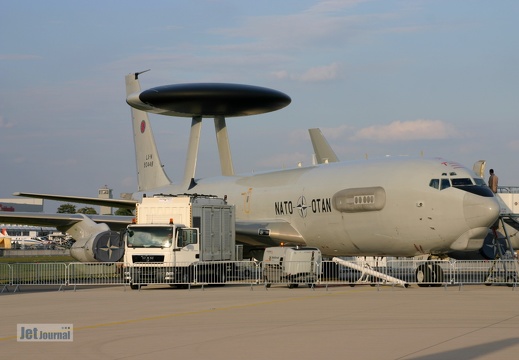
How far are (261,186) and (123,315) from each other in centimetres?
2278

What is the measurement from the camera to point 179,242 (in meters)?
31.8

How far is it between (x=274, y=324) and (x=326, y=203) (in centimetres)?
1923

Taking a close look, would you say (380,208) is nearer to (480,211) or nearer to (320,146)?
(480,211)

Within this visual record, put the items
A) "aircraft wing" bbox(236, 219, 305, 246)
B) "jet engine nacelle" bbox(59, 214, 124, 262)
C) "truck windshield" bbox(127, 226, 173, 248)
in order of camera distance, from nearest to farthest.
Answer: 1. "truck windshield" bbox(127, 226, 173, 248)
2. "jet engine nacelle" bbox(59, 214, 124, 262)
3. "aircraft wing" bbox(236, 219, 305, 246)

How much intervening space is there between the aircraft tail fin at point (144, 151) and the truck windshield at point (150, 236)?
21.7 metres

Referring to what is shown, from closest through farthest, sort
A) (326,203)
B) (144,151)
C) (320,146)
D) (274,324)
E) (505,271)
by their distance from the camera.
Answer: (274,324), (505,271), (326,203), (144,151), (320,146)

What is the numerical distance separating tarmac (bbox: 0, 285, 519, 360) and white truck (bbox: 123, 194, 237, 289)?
2.99 m

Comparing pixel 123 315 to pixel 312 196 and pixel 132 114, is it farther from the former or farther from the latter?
pixel 132 114

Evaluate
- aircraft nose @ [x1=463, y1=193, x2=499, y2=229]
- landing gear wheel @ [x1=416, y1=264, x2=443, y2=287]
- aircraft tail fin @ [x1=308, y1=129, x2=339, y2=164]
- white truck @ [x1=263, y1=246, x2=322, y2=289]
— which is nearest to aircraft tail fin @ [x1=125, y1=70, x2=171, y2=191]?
aircraft tail fin @ [x1=308, y1=129, x2=339, y2=164]

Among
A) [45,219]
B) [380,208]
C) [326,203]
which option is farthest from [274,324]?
[45,219]

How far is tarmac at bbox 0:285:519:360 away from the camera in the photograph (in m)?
13.2

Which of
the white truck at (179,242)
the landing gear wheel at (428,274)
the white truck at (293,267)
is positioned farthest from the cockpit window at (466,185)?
the white truck at (179,242)

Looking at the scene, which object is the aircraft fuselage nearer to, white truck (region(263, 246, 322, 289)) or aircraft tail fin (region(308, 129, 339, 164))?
white truck (region(263, 246, 322, 289))

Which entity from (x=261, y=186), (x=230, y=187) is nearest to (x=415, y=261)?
(x=261, y=186)
